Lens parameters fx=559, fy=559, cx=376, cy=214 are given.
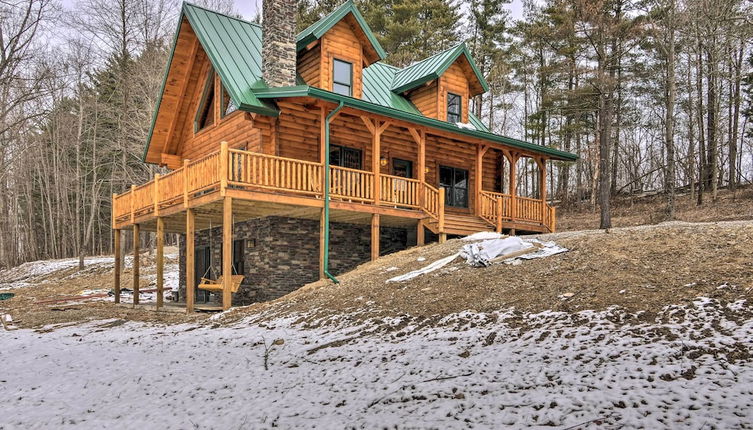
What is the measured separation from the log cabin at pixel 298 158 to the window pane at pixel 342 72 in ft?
0.14

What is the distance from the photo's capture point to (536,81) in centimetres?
3725

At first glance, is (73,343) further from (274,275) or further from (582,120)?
(582,120)

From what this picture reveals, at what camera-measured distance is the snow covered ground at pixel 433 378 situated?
4.55 m

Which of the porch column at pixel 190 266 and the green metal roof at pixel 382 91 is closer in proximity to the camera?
the porch column at pixel 190 266

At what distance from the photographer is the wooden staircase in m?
16.3

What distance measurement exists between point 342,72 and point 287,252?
6069mm

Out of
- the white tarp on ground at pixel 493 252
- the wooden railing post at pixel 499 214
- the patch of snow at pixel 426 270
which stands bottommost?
the patch of snow at pixel 426 270

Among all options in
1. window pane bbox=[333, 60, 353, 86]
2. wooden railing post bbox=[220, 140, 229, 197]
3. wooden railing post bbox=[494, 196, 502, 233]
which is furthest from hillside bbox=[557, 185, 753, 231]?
wooden railing post bbox=[220, 140, 229, 197]

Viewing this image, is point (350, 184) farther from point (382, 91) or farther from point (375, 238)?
point (382, 91)

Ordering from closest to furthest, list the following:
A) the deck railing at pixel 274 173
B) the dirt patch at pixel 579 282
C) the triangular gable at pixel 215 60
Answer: the dirt patch at pixel 579 282
the deck railing at pixel 274 173
the triangular gable at pixel 215 60

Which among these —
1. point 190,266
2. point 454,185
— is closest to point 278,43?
point 190,266

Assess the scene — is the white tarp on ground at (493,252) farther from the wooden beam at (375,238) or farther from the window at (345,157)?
the window at (345,157)

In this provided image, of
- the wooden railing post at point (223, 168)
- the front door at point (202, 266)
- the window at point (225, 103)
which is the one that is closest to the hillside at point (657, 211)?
the front door at point (202, 266)

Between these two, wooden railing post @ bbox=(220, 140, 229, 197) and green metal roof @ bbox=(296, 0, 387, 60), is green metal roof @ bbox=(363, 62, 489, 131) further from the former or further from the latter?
wooden railing post @ bbox=(220, 140, 229, 197)
